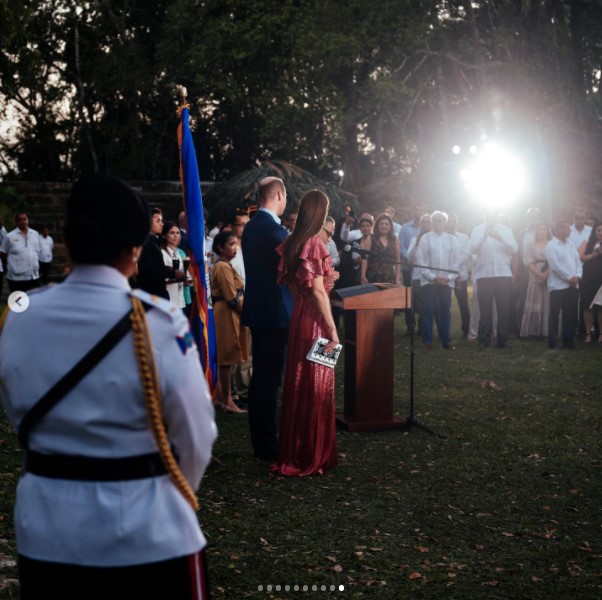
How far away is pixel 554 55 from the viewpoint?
1059 inches

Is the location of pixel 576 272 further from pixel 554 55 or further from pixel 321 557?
pixel 554 55

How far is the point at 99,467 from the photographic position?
93.3 inches

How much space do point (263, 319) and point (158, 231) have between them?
2983 mm

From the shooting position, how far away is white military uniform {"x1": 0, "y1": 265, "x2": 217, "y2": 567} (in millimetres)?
2357

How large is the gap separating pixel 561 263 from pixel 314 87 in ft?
57.0

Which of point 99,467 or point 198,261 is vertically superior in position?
point 198,261

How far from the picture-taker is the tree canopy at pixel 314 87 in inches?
1068

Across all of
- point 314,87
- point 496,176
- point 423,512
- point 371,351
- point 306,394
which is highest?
point 314,87

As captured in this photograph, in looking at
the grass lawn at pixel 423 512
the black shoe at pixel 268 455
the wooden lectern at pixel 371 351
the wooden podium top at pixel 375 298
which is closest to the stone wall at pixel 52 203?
the grass lawn at pixel 423 512

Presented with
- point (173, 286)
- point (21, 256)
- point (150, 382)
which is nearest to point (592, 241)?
A: point (173, 286)

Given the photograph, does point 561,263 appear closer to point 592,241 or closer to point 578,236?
point 592,241

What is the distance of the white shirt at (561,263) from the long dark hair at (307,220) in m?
8.97

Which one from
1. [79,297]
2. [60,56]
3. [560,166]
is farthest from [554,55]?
[79,297]

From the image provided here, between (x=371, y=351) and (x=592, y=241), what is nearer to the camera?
(x=371, y=351)
